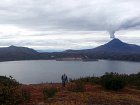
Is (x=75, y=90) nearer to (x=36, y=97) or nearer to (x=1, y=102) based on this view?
(x=36, y=97)

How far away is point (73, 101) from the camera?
60.5 ft

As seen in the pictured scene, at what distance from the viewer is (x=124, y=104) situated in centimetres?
1831

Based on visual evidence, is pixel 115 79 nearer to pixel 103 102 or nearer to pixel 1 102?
pixel 103 102

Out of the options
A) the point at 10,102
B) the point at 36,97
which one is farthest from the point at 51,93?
the point at 10,102

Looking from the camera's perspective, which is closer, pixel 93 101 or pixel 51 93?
pixel 93 101

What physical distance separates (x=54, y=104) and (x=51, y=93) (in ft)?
10.0

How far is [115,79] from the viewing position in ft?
91.2

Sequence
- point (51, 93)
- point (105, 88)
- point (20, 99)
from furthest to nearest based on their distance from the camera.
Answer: point (105, 88)
point (51, 93)
point (20, 99)

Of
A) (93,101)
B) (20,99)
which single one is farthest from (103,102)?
(20,99)

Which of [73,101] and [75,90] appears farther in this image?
[75,90]

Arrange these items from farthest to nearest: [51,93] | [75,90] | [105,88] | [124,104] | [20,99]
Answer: [105,88] < [75,90] < [51,93] < [124,104] < [20,99]

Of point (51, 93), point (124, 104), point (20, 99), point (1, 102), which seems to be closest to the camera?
point (1, 102)

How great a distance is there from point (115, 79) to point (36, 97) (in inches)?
350

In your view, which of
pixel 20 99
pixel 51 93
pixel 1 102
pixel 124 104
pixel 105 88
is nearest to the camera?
pixel 1 102
